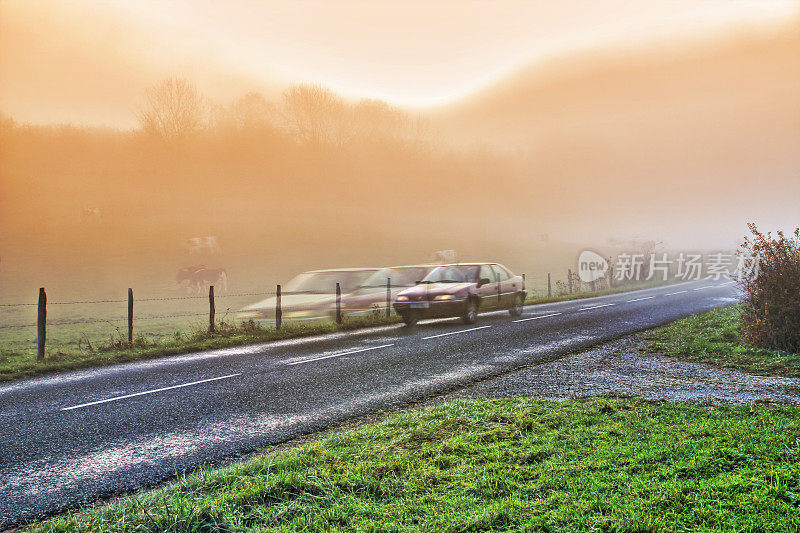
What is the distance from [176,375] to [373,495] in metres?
6.28

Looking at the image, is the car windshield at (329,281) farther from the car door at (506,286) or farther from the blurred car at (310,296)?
the car door at (506,286)

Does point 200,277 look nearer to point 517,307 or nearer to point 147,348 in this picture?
point 147,348

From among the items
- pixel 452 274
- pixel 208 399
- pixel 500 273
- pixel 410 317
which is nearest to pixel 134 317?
pixel 410 317

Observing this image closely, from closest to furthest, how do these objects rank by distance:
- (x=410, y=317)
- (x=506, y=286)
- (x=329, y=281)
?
1. (x=410, y=317)
2. (x=329, y=281)
3. (x=506, y=286)

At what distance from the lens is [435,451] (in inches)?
166

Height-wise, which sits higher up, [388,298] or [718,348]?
[388,298]

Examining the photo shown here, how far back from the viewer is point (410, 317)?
14711 mm

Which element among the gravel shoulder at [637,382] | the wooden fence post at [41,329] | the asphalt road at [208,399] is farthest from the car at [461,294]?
the wooden fence post at [41,329]

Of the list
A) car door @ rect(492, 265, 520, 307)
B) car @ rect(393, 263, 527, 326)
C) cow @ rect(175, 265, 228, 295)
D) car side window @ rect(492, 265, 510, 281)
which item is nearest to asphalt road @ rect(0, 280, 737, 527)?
car @ rect(393, 263, 527, 326)

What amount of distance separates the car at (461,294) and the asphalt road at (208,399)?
1.60 meters

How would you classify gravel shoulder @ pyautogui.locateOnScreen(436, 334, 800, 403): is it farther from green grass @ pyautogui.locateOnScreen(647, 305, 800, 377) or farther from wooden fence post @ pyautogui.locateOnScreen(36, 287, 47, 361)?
wooden fence post @ pyautogui.locateOnScreen(36, 287, 47, 361)

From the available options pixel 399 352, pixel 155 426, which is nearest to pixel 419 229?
pixel 399 352

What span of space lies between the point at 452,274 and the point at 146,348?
8.64 m

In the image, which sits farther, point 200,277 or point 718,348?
point 200,277
